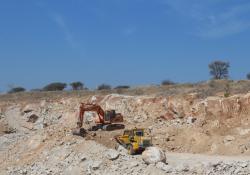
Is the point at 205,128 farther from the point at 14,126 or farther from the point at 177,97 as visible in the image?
the point at 14,126

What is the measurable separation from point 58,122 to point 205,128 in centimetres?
1816

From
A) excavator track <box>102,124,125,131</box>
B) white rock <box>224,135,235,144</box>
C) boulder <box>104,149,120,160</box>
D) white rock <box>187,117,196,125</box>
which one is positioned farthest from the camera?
excavator track <box>102,124,125,131</box>

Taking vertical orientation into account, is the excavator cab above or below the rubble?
above

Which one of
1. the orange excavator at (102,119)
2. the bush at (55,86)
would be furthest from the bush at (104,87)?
the orange excavator at (102,119)

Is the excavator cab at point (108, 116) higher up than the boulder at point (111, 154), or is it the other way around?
the excavator cab at point (108, 116)

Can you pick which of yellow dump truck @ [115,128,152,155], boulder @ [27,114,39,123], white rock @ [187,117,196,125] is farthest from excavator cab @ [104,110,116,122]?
boulder @ [27,114,39,123]

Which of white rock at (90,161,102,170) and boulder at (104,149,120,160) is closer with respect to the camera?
white rock at (90,161,102,170)

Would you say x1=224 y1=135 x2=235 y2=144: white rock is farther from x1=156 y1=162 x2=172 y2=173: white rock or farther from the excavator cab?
the excavator cab

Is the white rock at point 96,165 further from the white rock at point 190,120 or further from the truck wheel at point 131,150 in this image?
the white rock at point 190,120

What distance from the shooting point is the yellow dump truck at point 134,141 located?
31828mm

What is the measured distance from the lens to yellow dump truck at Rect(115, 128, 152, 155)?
3183cm

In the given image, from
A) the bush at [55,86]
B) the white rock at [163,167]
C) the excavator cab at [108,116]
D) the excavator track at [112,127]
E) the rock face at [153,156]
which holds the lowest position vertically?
the white rock at [163,167]

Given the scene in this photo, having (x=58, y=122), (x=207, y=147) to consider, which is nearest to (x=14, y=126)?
(x=58, y=122)

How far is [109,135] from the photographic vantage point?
121 feet
